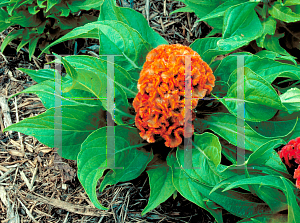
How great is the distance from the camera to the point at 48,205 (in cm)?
183

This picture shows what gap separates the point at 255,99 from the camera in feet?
4.45

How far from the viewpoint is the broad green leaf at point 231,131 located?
1445 millimetres

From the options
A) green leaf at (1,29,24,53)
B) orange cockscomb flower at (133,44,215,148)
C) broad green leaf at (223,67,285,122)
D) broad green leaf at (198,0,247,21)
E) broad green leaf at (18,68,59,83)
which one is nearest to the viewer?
broad green leaf at (223,67,285,122)

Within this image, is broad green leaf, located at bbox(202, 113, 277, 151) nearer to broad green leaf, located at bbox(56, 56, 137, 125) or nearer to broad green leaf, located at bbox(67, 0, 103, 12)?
broad green leaf, located at bbox(56, 56, 137, 125)

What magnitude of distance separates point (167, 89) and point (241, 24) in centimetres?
68

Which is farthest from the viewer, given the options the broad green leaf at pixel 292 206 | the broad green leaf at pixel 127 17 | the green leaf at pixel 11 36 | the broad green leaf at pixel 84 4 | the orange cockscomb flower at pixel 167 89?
the green leaf at pixel 11 36

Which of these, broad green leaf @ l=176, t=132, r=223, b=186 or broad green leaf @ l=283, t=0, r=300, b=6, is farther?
broad green leaf @ l=283, t=0, r=300, b=6

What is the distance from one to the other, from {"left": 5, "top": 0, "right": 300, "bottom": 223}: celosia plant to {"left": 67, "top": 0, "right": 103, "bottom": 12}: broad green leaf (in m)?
0.38

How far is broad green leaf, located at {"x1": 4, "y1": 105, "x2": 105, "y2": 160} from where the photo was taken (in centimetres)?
151

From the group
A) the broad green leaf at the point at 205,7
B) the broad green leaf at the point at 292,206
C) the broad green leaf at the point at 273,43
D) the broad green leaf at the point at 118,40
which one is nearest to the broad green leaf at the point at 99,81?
the broad green leaf at the point at 118,40

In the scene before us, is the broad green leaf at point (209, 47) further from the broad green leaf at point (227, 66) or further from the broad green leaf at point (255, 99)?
the broad green leaf at point (255, 99)

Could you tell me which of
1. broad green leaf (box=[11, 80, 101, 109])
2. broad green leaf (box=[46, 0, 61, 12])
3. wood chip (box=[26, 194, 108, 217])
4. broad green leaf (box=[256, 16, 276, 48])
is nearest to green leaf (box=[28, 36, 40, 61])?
broad green leaf (box=[46, 0, 61, 12])

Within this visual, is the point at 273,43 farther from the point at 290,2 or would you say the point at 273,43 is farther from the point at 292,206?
the point at 292,206

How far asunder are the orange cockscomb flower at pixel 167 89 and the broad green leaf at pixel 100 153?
0.16m
